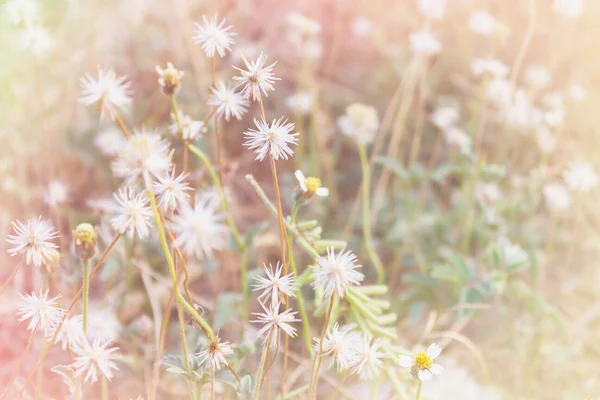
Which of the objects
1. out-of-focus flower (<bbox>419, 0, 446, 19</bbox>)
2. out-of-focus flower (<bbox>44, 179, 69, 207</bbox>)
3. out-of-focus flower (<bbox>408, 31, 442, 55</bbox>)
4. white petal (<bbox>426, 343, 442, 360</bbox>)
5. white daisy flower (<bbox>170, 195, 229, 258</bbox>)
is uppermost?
out-of-focus flower (<bbox>419, 0, 446, 19</bbox>)

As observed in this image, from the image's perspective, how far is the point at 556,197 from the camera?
4.12 ft

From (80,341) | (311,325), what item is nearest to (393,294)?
(311,325)

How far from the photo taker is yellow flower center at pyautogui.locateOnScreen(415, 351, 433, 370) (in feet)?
2.17

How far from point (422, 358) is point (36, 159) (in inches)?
38.1

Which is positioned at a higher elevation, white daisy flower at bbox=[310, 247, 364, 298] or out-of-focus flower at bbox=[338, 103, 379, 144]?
out-of-focus flower at bbox=[338, 103, 379, 144]

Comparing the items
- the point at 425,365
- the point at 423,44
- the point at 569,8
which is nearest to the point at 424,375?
the point at 425,365

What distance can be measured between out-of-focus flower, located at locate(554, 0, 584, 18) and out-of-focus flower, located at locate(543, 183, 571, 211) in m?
0.49

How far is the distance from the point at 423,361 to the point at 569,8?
1202mm

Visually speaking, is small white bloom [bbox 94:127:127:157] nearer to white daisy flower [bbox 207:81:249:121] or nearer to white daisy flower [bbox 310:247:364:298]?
white daisy flower [bbox 207:81:249:121]

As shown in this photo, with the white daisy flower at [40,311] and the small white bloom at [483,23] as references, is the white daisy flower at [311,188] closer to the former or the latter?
the white daisy flower at [40,311]

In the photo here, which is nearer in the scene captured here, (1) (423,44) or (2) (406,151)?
(1) (423,44)

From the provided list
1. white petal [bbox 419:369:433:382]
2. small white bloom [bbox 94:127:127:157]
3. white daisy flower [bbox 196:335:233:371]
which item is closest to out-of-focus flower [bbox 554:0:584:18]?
small white bloom [bbox 94:127:127:157]

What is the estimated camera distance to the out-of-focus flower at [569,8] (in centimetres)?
154

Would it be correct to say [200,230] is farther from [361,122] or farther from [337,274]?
[361,122]
